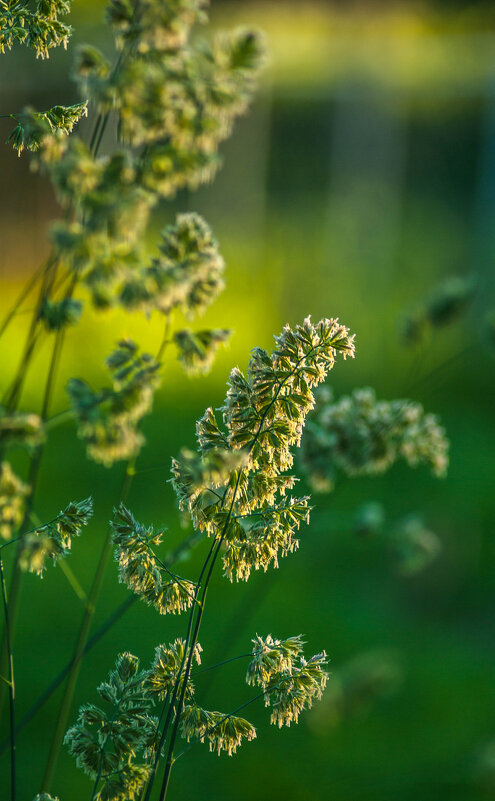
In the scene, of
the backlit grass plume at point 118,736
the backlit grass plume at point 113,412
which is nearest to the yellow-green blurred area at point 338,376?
the backlit grass plume at point 113,412

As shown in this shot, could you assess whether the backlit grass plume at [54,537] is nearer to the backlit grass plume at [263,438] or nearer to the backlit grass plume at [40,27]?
the backlit grass plume at [263,438]

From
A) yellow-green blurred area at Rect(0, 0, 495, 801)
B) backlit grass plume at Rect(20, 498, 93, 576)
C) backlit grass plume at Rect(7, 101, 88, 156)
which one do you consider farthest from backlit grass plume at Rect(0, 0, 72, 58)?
backlit grass plume at Rect(20, 498, 93, 576)

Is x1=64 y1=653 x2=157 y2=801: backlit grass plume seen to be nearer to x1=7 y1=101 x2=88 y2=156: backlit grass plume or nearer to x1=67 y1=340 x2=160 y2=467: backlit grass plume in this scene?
x1=67 y1=340 x2=160 y2=467: backlit grass plume

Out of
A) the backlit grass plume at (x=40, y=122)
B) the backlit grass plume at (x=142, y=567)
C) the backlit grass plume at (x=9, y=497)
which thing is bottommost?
the backlit grass plume at (x=142, y=567)

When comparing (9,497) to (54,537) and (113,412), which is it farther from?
(113,412)

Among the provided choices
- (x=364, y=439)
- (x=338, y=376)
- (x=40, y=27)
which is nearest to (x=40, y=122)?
(x=40, y=27)
